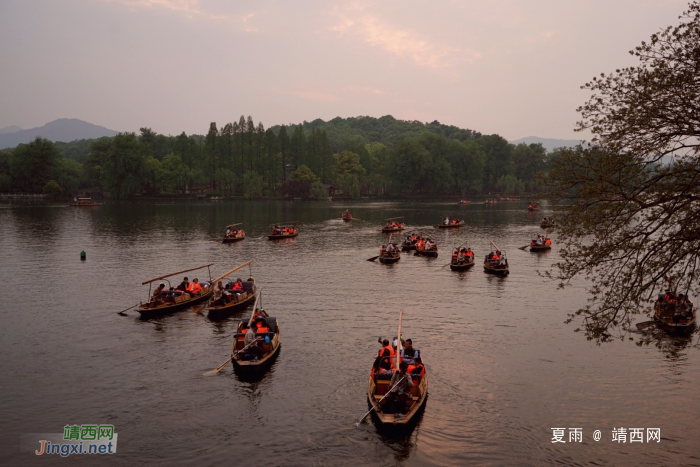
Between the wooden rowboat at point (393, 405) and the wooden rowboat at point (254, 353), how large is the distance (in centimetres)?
764

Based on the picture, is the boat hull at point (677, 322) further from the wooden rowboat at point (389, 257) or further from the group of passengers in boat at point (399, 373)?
the wooden rowboat at point (389, 257)

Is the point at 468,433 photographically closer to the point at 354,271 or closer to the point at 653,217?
the point at 653,217

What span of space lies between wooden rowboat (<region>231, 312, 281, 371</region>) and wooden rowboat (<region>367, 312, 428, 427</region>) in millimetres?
7644

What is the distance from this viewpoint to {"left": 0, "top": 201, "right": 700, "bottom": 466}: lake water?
23031mm

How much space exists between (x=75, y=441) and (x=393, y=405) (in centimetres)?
1463

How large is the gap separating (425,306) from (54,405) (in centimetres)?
2950

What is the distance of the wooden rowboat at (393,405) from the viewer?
23125 mm

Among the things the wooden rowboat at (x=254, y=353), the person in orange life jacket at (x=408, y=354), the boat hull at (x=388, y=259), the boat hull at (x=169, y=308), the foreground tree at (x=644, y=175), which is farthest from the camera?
the boat hull at (x=388, y=259)

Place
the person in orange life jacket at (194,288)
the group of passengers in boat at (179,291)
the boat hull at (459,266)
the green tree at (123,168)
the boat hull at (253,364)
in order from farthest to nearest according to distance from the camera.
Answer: the green tree at (123,168) → the boat hull at (459,266) → the person in orange life jacket at (194,288) → the group of passengers in boat at (179,291) → the boat hull at (253,364)

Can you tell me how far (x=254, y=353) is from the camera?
30.3 metres

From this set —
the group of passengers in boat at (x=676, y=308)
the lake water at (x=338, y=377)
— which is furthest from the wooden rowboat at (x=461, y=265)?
the group of passengers in boat at (x=676, y=308)

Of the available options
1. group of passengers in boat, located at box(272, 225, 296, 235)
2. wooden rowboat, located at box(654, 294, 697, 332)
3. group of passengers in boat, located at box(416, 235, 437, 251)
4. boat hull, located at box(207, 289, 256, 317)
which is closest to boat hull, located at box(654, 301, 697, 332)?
wooden rowboat, located at box(654, 294, 697, 332)

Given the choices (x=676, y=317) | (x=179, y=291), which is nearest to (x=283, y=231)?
(x=179, y=291)

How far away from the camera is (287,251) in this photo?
79.2 meters
